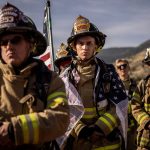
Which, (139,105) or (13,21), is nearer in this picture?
(13,21)

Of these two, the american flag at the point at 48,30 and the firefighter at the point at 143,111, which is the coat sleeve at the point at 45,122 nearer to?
the firefighter at the point at 143,111

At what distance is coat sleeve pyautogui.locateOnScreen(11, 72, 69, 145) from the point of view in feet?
11.9

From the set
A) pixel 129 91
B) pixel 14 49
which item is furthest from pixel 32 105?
pixel 129 91

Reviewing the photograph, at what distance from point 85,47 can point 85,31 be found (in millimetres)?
256

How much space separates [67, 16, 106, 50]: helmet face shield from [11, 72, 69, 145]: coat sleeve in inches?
91.4

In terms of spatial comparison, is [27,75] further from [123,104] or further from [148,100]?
[148,100]

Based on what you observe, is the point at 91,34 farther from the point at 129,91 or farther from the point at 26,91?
the point at 129,91

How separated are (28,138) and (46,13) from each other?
8743mm

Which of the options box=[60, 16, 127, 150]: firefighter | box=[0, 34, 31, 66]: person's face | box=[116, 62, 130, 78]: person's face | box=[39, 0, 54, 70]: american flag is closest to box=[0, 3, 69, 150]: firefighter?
box=[0, 34, 31, 66]: person's face

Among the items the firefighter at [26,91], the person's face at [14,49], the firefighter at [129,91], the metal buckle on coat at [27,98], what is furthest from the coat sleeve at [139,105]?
the metal buckle on coat at [27,98]

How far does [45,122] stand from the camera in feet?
12.2

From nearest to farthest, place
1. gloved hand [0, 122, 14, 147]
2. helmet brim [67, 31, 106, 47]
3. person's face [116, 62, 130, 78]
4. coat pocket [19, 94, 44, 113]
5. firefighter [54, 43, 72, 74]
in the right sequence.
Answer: gloved hand [0, 122, 14, 147]
coat pocket [19, 94, 44, 113]
helmet brim [67, 31, 106, 47]
firefighter [54, 43, 72, 74]
person's face [116, 62, 130, 78]

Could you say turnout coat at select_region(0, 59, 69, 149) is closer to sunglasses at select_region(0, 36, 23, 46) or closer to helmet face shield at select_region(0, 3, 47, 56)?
sunglasses at select_region(0, 36, 23, 46)

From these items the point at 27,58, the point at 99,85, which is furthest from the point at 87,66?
the point at 27,58
